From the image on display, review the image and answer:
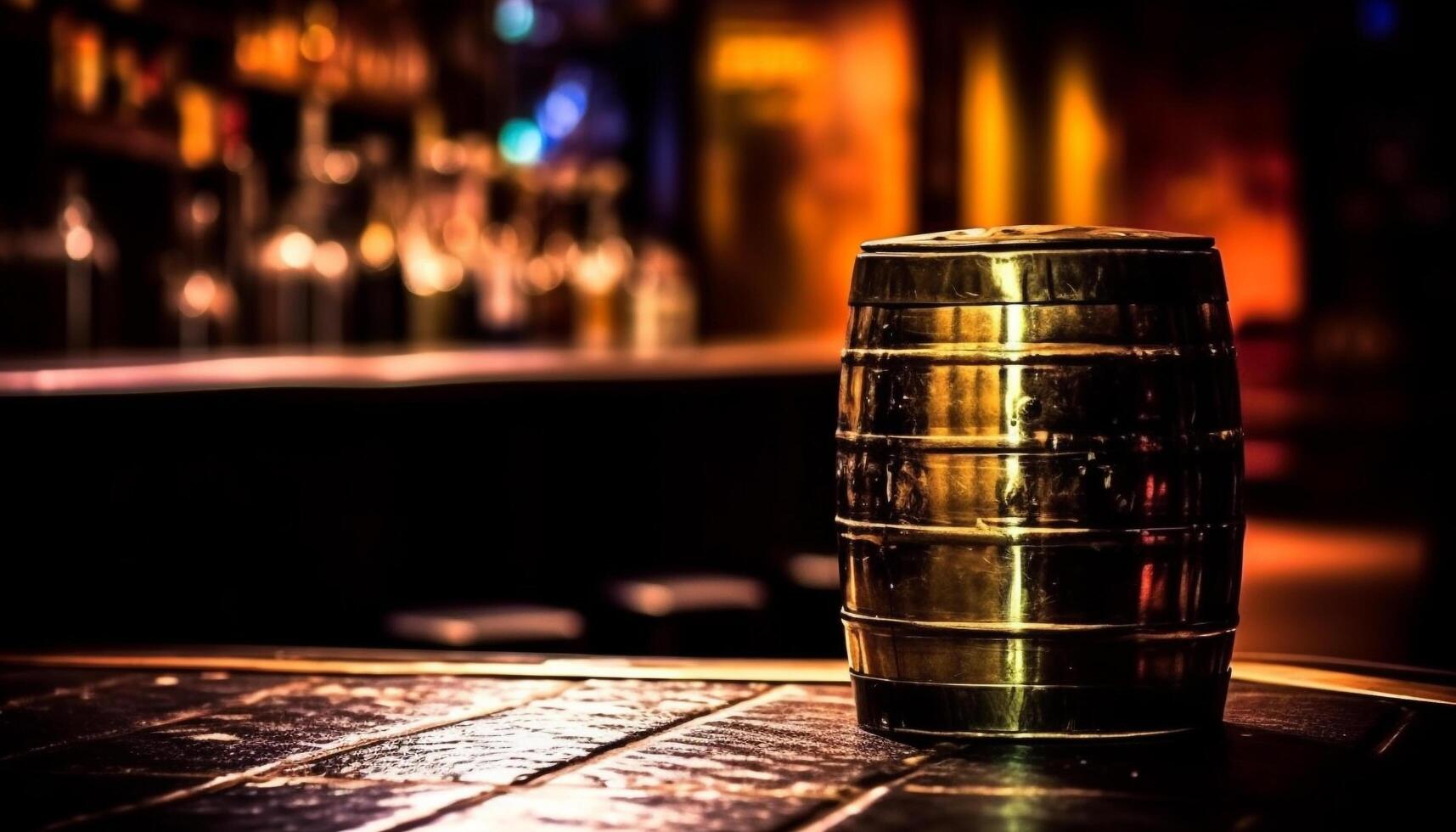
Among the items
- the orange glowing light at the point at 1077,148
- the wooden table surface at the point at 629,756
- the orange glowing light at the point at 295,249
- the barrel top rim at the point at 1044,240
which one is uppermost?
the orange glowing light at the point at 1077,148

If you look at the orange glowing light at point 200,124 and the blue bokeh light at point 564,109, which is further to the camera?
the blue bokeh light at point 564,109

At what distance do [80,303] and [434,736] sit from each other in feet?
14.0

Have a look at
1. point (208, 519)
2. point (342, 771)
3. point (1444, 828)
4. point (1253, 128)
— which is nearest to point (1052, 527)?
point (1444, 828)

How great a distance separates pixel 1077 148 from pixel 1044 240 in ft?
21.5

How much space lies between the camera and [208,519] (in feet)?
13.7

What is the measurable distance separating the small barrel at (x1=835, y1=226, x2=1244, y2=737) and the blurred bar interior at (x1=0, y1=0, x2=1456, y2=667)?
2413mm

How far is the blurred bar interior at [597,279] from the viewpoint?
13.8 feet

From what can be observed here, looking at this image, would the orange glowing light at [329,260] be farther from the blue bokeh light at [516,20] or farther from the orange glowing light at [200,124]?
the blue bokeh light at [516,20]

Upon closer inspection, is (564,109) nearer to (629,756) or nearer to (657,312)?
(657,312)

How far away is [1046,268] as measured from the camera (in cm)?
132

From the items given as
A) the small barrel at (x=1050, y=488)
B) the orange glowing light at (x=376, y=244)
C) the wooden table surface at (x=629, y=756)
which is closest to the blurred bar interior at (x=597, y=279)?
the orange glowing light at (x=376, y=244)

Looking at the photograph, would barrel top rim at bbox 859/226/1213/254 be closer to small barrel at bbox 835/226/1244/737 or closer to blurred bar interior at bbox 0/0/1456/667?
small barrel at bbox 835/226/1244/737

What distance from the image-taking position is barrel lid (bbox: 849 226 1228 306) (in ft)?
4.33

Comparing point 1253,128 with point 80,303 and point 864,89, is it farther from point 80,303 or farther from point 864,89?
point 80,303
